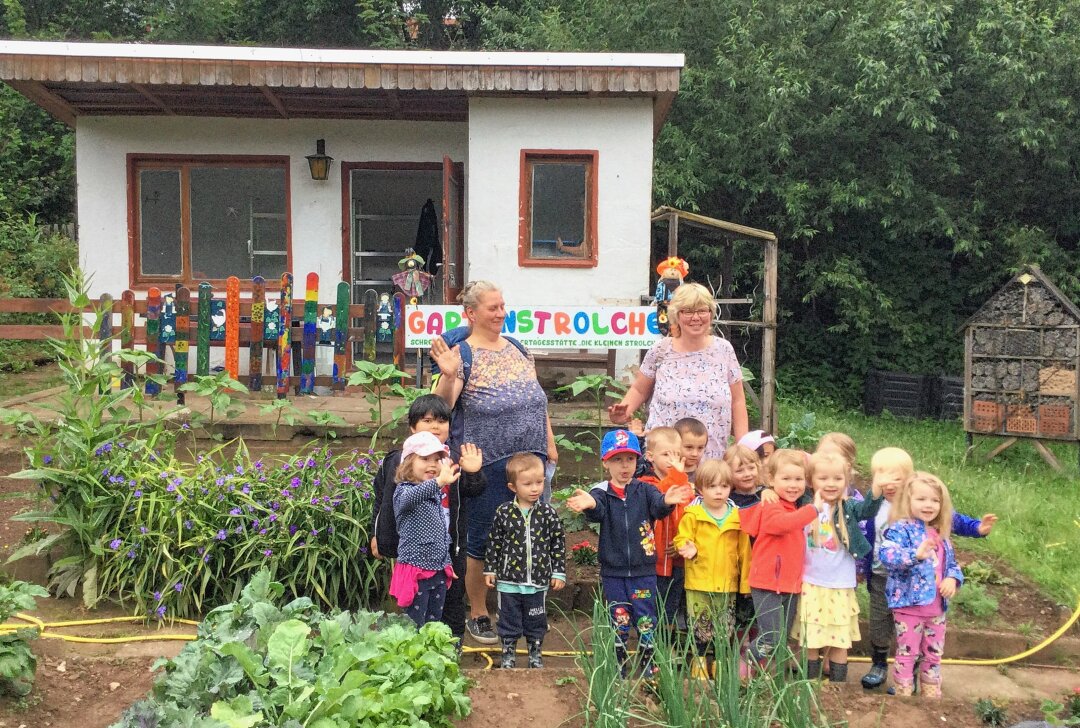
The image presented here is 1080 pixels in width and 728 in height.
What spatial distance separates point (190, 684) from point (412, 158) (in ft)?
25.8

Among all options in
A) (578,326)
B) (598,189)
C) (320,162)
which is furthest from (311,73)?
(578,326)

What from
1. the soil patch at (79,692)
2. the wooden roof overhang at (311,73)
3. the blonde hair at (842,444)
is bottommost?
the soil patch at (79,692)

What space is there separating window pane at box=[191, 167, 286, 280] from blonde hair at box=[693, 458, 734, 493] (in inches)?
293

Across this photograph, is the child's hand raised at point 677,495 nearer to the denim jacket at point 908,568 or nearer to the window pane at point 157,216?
the denim jacket at point 908,568

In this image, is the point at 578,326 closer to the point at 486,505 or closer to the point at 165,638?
the point at 486,505

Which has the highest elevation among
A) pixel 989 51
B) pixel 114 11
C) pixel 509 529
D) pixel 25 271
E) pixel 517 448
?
pixel 114 11

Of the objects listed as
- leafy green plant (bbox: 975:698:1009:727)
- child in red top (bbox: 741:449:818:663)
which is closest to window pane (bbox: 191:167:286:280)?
child in red top (bbox: 741:449:818:663)

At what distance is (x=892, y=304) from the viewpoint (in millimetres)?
14664

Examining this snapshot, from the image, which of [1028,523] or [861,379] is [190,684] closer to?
[1028,523]

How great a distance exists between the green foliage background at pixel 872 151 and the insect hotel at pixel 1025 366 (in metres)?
4.73

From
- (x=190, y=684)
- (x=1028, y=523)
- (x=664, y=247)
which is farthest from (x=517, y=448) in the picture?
(x=664, y=247)

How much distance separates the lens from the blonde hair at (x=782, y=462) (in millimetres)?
3799

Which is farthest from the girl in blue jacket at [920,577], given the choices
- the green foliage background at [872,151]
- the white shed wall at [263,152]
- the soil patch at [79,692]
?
the green foliage background at [872,151]

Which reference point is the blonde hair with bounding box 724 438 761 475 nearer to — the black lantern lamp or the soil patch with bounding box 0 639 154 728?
the soil patch with bounding box 0 639 154 728
